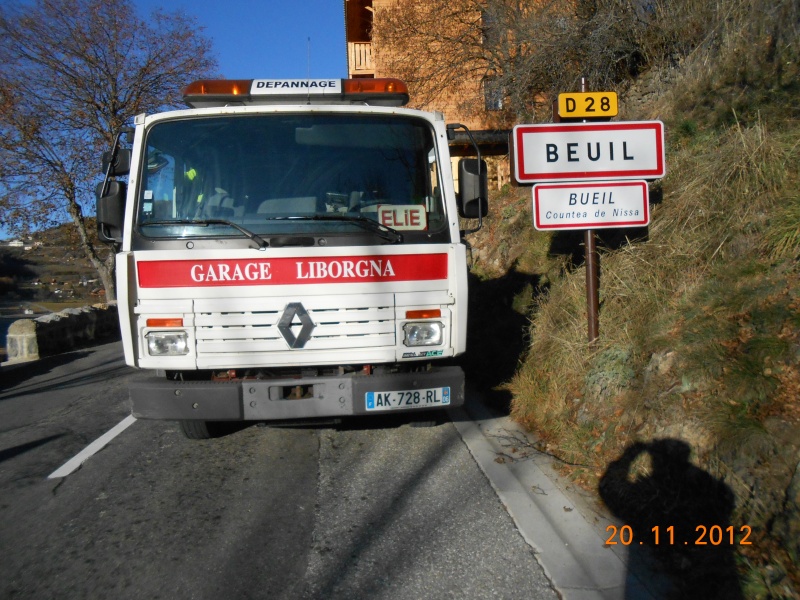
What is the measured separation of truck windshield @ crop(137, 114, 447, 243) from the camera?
4742mm

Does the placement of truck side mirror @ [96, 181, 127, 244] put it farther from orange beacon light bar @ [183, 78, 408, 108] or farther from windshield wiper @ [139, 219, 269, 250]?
orange beacon light bar @ [183, 78, 408, 108]

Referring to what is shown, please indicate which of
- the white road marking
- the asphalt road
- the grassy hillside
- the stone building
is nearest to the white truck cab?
the asphalt road

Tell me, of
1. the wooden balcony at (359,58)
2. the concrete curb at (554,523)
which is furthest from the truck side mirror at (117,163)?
the wooden balcony at (359,58)

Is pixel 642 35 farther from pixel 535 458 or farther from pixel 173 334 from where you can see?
pixel 173 334

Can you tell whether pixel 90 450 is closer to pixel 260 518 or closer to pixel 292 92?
pixel 260 518

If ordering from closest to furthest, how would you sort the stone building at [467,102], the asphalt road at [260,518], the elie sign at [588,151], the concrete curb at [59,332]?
1. the asphalt road at [260,518]
2. the elie sign at [588,151]
3. the concrete curb at [59,332]
4. the stone building at [467,102]

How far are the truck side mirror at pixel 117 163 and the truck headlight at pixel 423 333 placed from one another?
235cm

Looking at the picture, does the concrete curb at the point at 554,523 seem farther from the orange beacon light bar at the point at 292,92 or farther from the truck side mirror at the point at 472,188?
the orange beacon light bar at the point at 292,92

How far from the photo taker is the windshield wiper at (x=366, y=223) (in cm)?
472

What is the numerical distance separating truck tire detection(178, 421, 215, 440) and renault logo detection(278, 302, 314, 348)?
1.47 m

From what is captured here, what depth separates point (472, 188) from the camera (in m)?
5.07

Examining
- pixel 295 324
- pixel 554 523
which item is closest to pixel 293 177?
pixel 295 324

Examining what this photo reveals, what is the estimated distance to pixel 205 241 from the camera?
4570mm

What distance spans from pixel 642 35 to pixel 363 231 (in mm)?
7760
